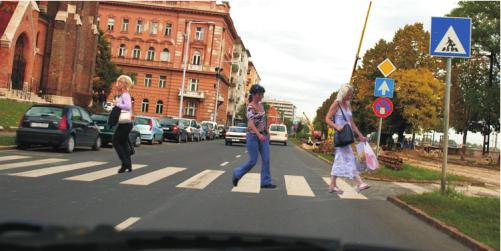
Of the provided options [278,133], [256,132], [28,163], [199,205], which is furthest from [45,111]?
[278,133]

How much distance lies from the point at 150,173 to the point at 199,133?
29354 mm

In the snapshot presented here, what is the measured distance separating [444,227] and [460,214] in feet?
4.71

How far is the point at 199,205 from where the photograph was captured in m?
8.28

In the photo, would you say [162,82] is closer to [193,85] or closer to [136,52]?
[193,85]

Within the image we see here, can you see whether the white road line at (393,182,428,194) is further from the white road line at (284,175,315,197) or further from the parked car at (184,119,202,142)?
the parked car at (184,119,202,142)

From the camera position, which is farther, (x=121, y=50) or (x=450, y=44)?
(x=121, y=50)

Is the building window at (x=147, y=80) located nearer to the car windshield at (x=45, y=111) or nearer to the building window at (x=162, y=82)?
the building window at (x=162, y=82)

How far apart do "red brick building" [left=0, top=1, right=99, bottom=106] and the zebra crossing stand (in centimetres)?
2453

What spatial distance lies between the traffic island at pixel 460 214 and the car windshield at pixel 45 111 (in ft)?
35.8

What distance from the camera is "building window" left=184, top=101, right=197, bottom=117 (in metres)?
76.8

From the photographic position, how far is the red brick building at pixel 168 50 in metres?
76.4

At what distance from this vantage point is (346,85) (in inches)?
332

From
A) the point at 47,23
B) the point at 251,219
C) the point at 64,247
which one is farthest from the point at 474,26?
the point at 64,247

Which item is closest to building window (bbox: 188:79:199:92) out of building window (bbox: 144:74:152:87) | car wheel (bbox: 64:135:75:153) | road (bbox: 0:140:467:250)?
building window (bbox: 144:74:152:87)
